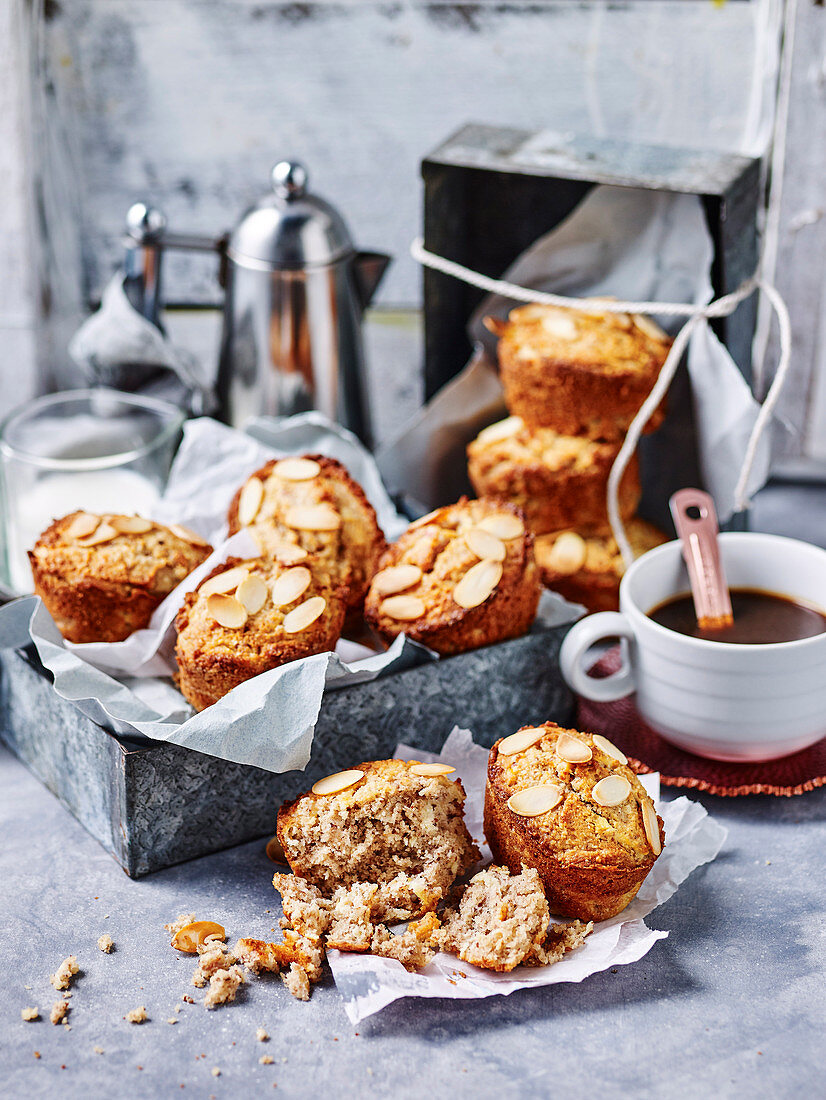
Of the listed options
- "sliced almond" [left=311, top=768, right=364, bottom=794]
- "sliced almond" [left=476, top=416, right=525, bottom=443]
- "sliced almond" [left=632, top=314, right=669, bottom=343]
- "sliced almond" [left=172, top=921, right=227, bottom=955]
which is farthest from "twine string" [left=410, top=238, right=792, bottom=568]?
"sliced almond" [left=172, top=921, right=227, bottom=955]

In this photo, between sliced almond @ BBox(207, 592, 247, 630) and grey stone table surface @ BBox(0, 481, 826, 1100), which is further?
sliced almond @ BBox(207, 592, 247, 630)

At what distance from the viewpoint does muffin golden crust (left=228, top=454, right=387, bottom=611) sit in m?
1.07

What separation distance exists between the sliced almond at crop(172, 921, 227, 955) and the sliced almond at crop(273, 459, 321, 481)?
418mm

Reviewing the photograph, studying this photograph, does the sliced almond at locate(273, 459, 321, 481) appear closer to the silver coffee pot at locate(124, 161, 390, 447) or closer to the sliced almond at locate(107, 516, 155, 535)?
the sliced almond at locate(107, 516, 155, 535)

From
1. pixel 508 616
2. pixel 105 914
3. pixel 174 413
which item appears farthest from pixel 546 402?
pixel 105 914

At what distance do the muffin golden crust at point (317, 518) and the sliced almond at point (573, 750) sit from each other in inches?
9.8

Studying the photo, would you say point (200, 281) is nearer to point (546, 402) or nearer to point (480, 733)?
point (546, 402)

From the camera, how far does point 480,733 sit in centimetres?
107

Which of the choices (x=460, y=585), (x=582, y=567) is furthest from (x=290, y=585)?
(x=582, y=567)

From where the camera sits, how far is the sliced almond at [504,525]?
1.05 m

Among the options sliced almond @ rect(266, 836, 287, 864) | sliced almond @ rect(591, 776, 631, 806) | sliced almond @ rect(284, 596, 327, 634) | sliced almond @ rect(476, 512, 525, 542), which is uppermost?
sliced almond @ rect(476, 512, 525, 542)

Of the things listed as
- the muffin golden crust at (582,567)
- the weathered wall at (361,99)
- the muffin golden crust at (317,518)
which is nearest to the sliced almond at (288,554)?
the muffin golden crust at (317,518)

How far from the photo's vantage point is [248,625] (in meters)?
0.96

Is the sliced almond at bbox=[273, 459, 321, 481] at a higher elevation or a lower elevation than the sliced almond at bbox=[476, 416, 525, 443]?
higher
